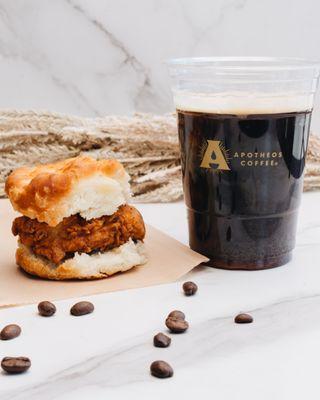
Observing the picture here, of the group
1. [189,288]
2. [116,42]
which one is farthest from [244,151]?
[116,42]

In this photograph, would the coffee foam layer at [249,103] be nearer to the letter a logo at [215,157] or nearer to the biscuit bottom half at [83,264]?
the letter a logo at [215,157]

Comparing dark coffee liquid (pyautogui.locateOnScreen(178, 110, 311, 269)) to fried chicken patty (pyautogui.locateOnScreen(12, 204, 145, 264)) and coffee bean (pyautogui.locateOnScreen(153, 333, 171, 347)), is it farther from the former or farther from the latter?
coffee bean (pyautogui.locateOnScreen(153, 333, 171, 347))

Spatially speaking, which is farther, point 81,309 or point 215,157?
point 215,157

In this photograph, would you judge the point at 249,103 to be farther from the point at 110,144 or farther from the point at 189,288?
the point at 110,144

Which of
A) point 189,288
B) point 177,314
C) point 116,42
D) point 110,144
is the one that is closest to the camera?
point 177,314

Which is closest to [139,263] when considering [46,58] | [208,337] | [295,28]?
[208,337]

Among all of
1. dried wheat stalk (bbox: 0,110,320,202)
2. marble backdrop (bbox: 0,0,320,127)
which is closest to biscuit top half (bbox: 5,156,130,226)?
dried wheat stalk (bbox: 0,110,320,202)
